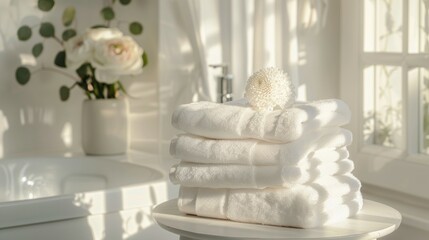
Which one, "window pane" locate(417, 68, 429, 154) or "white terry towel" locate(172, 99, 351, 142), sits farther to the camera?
"window pane" locate(417, 68, 429, 154)

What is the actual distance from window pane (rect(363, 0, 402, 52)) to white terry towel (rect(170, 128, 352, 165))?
32.0 inches

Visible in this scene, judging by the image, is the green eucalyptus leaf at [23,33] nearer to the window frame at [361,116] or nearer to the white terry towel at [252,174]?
the window frame at [361,116]

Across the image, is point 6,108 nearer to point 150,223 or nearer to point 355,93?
point 150,223

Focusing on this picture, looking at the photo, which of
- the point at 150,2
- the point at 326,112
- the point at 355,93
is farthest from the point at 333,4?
the point at 326,112

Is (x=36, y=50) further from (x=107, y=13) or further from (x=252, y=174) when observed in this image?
(x=252, y=174)

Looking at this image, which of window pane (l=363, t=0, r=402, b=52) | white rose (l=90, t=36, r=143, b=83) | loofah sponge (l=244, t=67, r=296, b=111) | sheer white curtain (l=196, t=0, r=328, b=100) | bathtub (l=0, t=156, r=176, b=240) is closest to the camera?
loofah sponge (l=244, t=67, r=296, b=111)

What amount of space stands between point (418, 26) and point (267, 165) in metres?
0.91

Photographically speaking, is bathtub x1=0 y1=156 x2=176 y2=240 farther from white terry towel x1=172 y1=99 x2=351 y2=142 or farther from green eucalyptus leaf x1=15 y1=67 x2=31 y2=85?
white terry towel x1=172 y1=99 x2=351 y2=142

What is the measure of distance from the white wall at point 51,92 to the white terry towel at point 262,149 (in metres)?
1.47

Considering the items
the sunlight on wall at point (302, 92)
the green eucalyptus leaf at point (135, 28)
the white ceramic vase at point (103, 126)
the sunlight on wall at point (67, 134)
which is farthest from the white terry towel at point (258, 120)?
the sunlight on wall at point (67, 134)

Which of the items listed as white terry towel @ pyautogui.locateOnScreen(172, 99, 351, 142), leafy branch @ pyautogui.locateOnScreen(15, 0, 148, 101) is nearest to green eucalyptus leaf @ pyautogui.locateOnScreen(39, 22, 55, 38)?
leafy branch @ pyautogui.locateOnScreen(15, 0, 148, 101)

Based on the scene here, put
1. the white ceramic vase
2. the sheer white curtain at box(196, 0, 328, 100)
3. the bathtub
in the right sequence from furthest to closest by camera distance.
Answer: the white ceramic vase
the sheer white curtain at box(196, 0, 328, 100)
the bathtub

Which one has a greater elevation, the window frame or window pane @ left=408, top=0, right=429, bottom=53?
window pane @ left=408, top=0, right=429, bottom=53

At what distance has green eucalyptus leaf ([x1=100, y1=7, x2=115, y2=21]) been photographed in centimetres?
273
